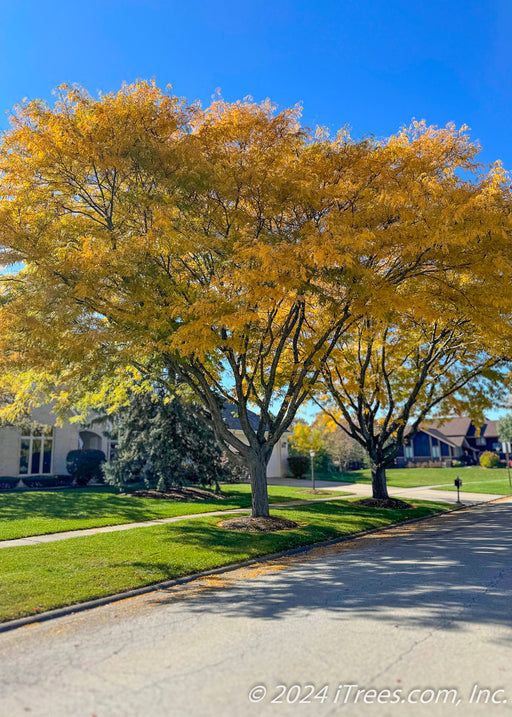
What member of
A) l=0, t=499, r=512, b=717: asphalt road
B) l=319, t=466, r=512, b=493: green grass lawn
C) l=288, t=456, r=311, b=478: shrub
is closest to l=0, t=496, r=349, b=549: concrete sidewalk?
l=0, t=499, r=512, b=717: asphalt road

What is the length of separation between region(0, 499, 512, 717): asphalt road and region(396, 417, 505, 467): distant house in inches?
2255

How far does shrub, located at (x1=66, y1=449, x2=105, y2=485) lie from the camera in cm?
2650

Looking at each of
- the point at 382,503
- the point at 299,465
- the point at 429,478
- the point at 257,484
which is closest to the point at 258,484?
the point at 257,484

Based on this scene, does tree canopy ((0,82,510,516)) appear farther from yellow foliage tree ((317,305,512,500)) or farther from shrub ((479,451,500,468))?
shrub ((479,451,500,468))

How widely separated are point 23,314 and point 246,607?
299 inches

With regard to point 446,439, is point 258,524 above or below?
below

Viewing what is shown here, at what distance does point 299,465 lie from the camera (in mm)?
40000

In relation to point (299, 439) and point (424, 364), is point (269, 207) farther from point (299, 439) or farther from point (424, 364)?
point (299, 439)

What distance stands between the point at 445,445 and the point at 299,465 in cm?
3304

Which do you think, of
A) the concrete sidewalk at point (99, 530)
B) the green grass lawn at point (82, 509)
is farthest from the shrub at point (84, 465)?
the concrete sidewalk at point (99, 530)

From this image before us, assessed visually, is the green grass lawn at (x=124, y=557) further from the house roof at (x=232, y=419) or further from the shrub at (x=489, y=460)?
the shrub at (x=489, y=460)

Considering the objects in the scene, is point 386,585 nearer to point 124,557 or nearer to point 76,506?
point 124,557

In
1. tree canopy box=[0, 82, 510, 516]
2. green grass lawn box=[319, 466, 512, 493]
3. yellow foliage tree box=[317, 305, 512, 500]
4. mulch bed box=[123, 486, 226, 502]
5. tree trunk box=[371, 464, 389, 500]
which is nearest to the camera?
tree canopy box=[0, 82, 510, 516]

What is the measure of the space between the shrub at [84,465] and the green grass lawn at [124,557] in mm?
12722
